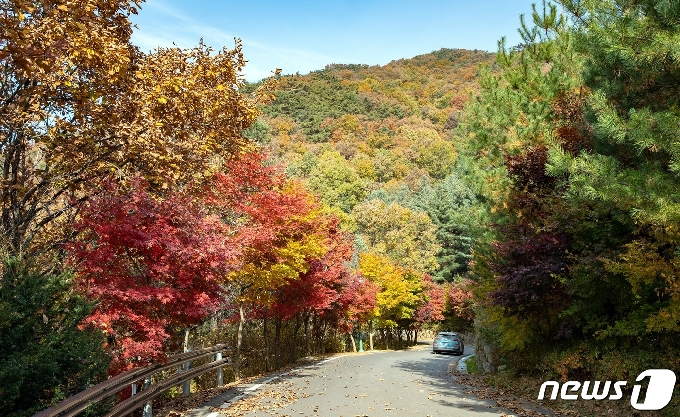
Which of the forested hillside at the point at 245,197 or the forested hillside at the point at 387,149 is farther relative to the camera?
the forested hillside at the point at 387,149

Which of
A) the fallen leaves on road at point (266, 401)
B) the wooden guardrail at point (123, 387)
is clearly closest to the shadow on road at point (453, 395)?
the fallen leaves on road at point (266, 401)

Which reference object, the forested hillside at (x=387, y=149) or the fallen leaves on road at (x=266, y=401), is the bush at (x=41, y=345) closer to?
the fallen leaves on road at (x=266, y=401)

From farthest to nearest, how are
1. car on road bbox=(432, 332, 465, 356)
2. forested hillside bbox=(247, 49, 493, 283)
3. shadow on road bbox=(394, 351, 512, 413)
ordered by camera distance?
forested hillside bbox=(247, 49, 493, 283)
car on road bbox=(432, 332, 465, 356)
shadow on road bbox=(394, 351, 512, 413)

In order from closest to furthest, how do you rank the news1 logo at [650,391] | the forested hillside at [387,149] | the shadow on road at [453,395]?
the news1 logo at [650,391]
the shadow on road at [453,395]
the forested hillside at [387,149]

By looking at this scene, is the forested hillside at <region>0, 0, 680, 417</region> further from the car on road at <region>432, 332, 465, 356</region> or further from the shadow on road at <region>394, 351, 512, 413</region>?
the car on road at <region>432, 332, 465, 356</region>

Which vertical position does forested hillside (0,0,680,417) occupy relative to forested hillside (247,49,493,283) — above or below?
below

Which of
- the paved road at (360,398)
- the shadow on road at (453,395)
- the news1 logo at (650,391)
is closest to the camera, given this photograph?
the news1 logo at (650,391)

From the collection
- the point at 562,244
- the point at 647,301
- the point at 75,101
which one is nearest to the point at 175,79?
the point at 75,101

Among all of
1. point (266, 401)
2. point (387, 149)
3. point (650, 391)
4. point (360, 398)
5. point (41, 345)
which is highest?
point (387, 149)

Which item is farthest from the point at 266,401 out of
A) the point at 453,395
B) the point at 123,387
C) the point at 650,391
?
the point at 650,391

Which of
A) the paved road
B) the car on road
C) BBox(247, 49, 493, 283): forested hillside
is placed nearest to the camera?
the paved road

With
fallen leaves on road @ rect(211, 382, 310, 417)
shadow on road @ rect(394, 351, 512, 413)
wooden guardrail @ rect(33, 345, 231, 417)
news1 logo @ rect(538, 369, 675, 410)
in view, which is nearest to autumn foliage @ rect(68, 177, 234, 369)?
wooden guardrail @ rect(33, 345, 231, 417)

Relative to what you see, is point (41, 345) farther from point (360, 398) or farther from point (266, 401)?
point (360, 398)

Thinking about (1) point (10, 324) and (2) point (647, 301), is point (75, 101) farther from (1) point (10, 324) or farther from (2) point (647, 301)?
(2) point (647, 301)
